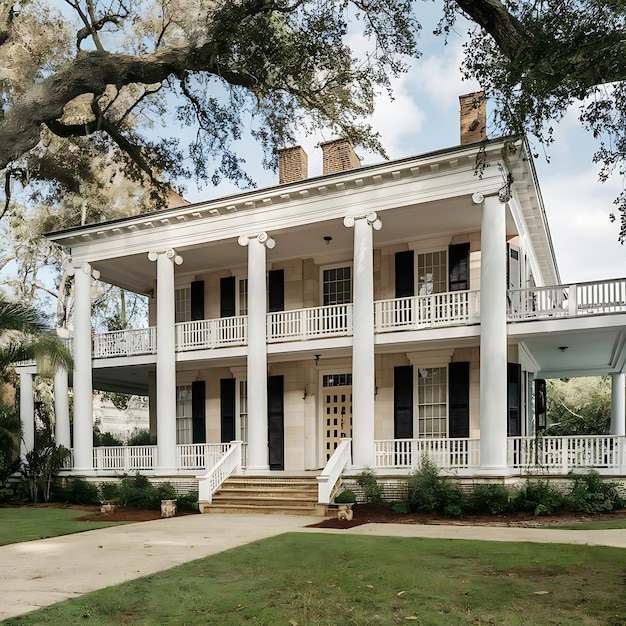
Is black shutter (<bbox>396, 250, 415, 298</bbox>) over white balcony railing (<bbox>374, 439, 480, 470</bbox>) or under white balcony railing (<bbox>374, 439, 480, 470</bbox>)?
over

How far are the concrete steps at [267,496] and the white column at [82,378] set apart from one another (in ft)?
18.1

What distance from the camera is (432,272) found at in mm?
18891

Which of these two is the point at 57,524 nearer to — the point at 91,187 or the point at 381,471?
the point at 381,471

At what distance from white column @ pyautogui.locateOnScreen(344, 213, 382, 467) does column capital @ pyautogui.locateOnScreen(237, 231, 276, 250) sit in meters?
2.32

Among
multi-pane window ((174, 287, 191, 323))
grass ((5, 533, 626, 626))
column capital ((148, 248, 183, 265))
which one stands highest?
column capital ((148, 248, 183, 265))

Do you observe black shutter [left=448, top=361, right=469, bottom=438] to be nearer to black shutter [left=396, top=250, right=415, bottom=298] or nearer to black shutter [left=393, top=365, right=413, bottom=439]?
black shutter [left=393, top=365, right=413, bottom=439]

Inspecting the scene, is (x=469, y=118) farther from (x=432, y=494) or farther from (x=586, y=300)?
(x=432, y=494)

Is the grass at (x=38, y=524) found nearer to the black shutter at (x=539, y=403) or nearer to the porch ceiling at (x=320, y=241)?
the porch ceiling at (x=320, y=241)

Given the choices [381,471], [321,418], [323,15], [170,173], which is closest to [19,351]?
[170,173]

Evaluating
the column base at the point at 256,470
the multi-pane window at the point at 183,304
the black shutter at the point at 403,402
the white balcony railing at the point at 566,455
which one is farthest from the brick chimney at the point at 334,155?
the white balcony railing at the point at 566,455

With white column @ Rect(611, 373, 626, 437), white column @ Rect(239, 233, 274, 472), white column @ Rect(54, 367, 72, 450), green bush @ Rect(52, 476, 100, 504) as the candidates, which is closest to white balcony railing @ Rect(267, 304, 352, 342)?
white column @ Rect(239, 233, 274, 472)

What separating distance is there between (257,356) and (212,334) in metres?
2.47

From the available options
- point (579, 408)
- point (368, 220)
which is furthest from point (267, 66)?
point (579, 408)

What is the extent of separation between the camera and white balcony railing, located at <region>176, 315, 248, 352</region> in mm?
20047
